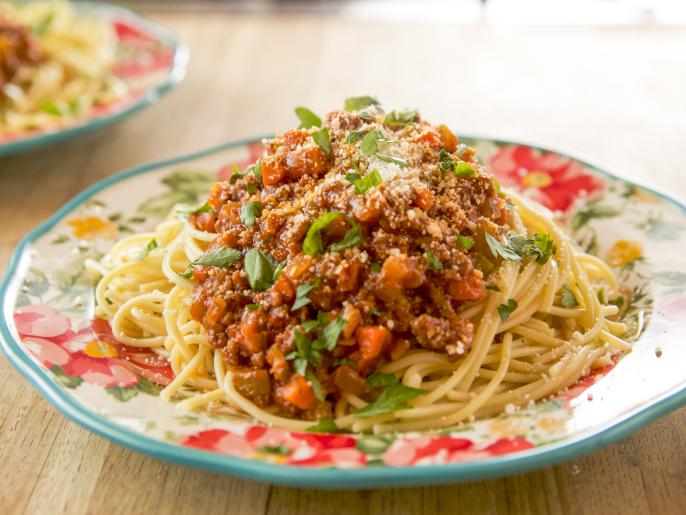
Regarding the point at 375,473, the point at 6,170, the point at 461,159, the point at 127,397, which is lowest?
the point at 6,170

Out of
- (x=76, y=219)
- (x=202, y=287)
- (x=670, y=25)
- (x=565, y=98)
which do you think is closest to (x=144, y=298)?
(x=202, y=287)

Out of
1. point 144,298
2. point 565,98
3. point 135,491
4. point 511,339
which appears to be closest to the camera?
point 135,491

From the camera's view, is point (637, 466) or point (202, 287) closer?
point (637, 466)

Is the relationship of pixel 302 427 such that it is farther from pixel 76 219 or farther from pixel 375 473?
pixel 76 219

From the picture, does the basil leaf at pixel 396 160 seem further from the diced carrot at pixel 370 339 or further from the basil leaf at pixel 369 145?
the diced carrot at pixel 370 339

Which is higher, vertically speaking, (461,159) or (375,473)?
(461,159)

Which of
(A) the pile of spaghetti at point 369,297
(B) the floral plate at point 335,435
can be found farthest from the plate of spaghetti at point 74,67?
(A) the pile of spaghetti at point 369,297

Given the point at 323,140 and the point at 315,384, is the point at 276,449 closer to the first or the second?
the point at 315,384
